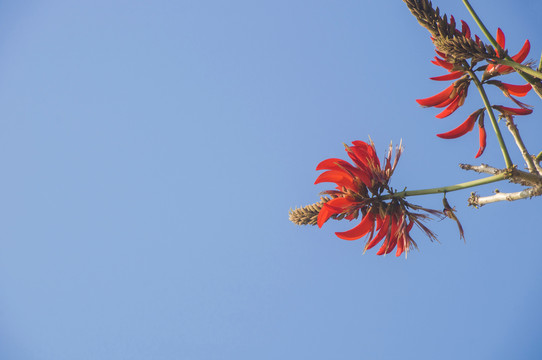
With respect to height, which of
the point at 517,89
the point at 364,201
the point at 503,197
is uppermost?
the point at 517,89

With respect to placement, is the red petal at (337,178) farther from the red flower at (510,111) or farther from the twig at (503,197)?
the red flower at (510,111)

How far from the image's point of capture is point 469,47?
90cm

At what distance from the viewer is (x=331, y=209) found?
45.2 inches

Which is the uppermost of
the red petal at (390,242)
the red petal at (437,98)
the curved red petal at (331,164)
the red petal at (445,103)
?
the red petal at (437,98)

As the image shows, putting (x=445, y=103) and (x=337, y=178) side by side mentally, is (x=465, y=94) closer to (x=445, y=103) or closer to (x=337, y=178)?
(x=445, y=103)

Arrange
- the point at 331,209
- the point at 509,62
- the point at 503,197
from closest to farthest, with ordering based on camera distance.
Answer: the point at 509,62 < the point at 503,197 < the point at 331,209

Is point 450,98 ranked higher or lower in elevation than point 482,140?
higher

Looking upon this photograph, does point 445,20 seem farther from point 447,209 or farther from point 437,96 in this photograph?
point 447,209

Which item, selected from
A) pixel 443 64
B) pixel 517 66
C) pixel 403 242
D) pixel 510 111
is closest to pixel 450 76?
pixel 443 64

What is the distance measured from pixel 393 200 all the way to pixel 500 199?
0.72 ft

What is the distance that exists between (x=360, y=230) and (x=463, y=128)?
35cm

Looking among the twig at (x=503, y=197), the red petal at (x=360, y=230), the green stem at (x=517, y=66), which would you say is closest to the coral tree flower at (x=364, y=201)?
the red petal at (x=360, y=230)

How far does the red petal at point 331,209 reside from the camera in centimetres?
115

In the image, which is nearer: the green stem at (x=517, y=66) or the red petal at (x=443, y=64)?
the green stem at (x=517, y=66)
